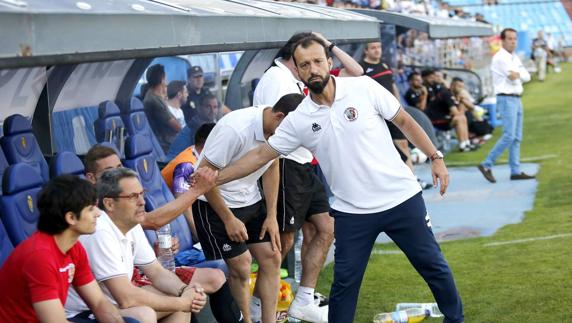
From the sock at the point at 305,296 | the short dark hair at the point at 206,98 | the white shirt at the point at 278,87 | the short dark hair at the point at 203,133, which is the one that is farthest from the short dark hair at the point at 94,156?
the short dark hair at the point at 206,98

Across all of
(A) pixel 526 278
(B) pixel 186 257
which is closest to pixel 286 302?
(B) pixel 186 257

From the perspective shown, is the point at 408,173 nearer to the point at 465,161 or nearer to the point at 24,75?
the point at 24,75

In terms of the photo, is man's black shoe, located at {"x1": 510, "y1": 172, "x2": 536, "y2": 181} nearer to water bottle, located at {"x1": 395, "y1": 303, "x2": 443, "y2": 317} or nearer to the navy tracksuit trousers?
water bottle, located at {"x1": 395, "y1": 303, "x2": 443, "y2": 317}

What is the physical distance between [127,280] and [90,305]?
0.99ft

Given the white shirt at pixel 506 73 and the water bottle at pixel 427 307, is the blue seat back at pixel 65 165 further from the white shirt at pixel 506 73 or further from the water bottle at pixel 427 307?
the white shirt at pixel 506 73

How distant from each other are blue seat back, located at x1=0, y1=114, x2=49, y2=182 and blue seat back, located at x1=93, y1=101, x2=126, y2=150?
6.08 ft

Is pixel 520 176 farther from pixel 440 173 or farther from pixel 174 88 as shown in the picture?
pixel 440 173

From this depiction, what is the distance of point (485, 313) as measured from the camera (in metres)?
6.73

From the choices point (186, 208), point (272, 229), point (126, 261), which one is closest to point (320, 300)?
point (272, 229)

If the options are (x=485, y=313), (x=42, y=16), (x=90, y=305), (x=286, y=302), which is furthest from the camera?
(x=286, y=302)

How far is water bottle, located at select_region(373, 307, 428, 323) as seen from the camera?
262 inches

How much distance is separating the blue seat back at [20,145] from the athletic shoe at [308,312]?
6.15 feet

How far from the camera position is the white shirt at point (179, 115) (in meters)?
10.1

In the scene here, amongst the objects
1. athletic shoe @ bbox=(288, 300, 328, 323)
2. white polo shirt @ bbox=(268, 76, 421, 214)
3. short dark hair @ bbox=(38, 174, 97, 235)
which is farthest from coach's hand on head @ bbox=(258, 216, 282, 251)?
short dark hair @ bbox=(38, 174, 97, 235)
